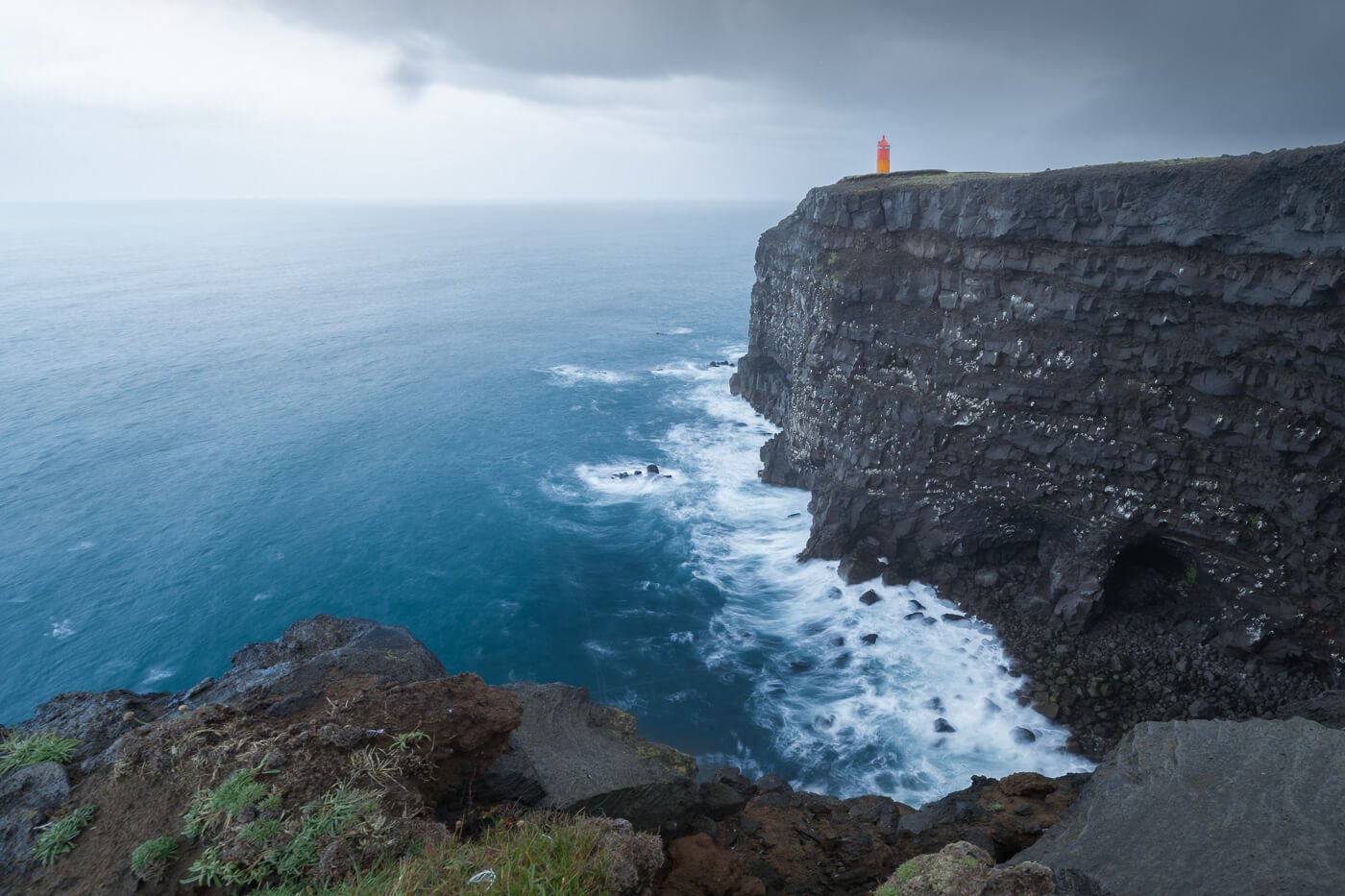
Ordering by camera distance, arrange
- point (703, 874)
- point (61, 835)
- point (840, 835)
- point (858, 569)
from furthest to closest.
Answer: point (858, 569) < point (840, 835) < point (703, 874) < point (61, 835)

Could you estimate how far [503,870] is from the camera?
25.3 feet

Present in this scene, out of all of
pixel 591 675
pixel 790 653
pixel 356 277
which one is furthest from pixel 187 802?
pixel 356 277

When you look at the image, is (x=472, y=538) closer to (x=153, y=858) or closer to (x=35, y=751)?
(x=35, y=751)

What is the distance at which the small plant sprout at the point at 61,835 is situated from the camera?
28.8 ft

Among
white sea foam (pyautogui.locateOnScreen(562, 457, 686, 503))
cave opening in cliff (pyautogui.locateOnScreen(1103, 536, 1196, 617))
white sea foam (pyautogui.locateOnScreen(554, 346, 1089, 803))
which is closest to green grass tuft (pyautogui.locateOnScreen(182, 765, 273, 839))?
white sea foam (pyautogui.locateOnScreen(554, 346, 1089, 803))

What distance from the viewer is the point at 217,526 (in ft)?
152

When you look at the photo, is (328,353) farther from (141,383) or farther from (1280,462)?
(1280,462)

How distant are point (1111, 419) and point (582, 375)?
5564 centimetres

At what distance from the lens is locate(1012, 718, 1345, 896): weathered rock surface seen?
10.5 metres

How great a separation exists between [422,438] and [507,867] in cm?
5725

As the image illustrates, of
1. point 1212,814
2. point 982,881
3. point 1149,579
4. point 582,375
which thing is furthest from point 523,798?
point 582,375

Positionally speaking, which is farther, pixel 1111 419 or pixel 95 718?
pixel 1111 419

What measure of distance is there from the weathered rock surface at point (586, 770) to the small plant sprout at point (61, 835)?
5099mm

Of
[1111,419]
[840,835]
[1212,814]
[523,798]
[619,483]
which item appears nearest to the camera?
[523,798]
